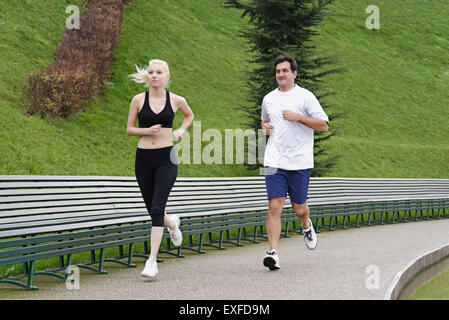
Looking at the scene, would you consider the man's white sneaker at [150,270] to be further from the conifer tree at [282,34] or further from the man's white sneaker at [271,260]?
the conifer tree at [282,34]

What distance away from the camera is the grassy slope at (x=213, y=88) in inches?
564

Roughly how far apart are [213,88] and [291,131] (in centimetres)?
1810

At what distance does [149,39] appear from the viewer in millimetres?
26516

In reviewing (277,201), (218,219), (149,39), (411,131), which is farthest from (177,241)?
(411,131)

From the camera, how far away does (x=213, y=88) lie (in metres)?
24.8

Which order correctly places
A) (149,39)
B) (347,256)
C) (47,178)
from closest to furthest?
(47,178), (347,256), (149,39)

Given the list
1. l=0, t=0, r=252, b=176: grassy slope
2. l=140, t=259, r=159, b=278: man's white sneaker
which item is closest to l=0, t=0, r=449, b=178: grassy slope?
l=0, t=0, r=252, b=176: grassy slope

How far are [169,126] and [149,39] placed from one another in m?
20.7

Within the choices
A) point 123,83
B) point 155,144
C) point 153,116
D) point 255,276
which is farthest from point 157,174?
point 123,83

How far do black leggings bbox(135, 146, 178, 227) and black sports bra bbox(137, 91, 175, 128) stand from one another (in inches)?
9.8

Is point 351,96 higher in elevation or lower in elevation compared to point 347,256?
higher

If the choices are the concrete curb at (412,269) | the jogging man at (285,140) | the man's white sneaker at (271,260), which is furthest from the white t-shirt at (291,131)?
the concrete curb at (412,269)

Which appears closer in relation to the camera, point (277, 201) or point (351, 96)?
point (277, 201)
